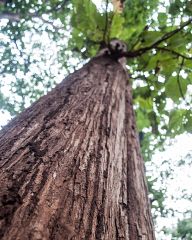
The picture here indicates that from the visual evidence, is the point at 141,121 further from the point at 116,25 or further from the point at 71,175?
the point at 71,175

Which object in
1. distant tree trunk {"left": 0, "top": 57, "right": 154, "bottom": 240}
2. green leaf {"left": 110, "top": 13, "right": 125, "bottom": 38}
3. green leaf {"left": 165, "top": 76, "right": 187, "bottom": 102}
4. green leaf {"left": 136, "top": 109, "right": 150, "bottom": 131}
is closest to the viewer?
distant tree trunk {"left": 0, "top": 57, "right": 154, "bottom": 240}

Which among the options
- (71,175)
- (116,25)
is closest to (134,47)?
(116,25)

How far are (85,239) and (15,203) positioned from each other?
0.49ft

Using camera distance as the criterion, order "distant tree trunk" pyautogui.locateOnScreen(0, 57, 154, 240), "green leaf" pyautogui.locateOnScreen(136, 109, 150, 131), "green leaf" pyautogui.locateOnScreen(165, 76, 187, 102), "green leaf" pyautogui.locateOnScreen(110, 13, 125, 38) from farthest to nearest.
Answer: "green leaf" pyautogui.locateOnScreen(136, 109, 150, 131)
"green leaf" pyautogui.locateOnScreen(110, 13, 125, 38)
"green leaf" pyautogui.locateOnScreen(165, 76, 187, 102)
"distant tree trunk" pyautogui.locateOnScreen(0, 57, 154, 240)

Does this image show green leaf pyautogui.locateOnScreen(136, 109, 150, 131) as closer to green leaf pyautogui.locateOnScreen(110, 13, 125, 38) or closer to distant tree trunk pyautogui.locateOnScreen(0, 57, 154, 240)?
green leaf pyautogui.locateOnScreen(110, 13, 125, 38)

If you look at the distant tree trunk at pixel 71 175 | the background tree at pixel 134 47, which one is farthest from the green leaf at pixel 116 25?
the distant tree trunk at pixel 71 175

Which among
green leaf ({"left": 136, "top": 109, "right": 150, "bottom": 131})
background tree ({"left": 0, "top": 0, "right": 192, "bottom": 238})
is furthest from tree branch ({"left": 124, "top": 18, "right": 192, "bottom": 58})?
green leaf ({"left": 136, "top": 109, "right": 150, "bottom": 131})

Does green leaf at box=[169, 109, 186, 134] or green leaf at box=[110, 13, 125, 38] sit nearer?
green leaf at box=[169, 109, 186, 134]

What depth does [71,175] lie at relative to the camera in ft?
2.46

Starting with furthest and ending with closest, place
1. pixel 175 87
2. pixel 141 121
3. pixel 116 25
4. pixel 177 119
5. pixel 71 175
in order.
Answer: pixel 141 121 < pixel 116 25 < pixel 177 119 < pixel 175 87 < pixel 71 175

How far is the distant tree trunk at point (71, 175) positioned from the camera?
577 millimetres

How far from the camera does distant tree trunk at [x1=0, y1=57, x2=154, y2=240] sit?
0.58 meters

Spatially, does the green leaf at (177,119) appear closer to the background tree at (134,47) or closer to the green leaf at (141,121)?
the background tree at (134,47)

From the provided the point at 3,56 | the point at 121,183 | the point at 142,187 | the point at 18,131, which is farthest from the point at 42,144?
the point at 3,56
